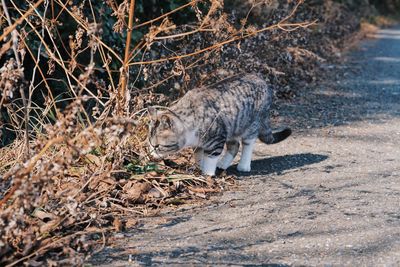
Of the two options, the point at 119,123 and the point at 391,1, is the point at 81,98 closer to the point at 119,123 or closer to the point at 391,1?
the point at 119,123

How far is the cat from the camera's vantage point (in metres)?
5.62

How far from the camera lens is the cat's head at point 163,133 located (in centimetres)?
558

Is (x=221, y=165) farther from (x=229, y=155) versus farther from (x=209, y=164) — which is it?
(x=209, y=164)

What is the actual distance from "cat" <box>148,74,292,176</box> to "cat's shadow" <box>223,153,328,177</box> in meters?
0.11

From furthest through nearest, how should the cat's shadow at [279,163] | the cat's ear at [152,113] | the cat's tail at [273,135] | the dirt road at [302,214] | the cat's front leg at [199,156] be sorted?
the cat's tail at [273,135]
the cat's shadow at [279,163]
the cat's front leg at [199,156]
the cat's ear at [152,113]
the dirt road at [302,214]


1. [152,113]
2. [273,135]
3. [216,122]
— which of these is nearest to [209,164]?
[216,122]

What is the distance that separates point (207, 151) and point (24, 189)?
9.34 feet

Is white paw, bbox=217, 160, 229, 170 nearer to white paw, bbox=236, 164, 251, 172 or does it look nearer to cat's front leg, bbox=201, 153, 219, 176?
white paw, bbox=236, 164, 251, 172

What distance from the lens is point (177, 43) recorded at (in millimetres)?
8094

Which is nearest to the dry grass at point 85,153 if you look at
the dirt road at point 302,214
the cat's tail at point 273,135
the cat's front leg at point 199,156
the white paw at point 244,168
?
the cat's front leg at point 199,156

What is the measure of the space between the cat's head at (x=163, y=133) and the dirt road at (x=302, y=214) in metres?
0.71

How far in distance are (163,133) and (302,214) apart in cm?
153

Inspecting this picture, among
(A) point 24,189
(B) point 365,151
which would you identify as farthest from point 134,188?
(B) point 365,151

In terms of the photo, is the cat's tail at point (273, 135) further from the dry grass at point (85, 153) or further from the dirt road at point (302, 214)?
the dry grass at point (85, 153)
